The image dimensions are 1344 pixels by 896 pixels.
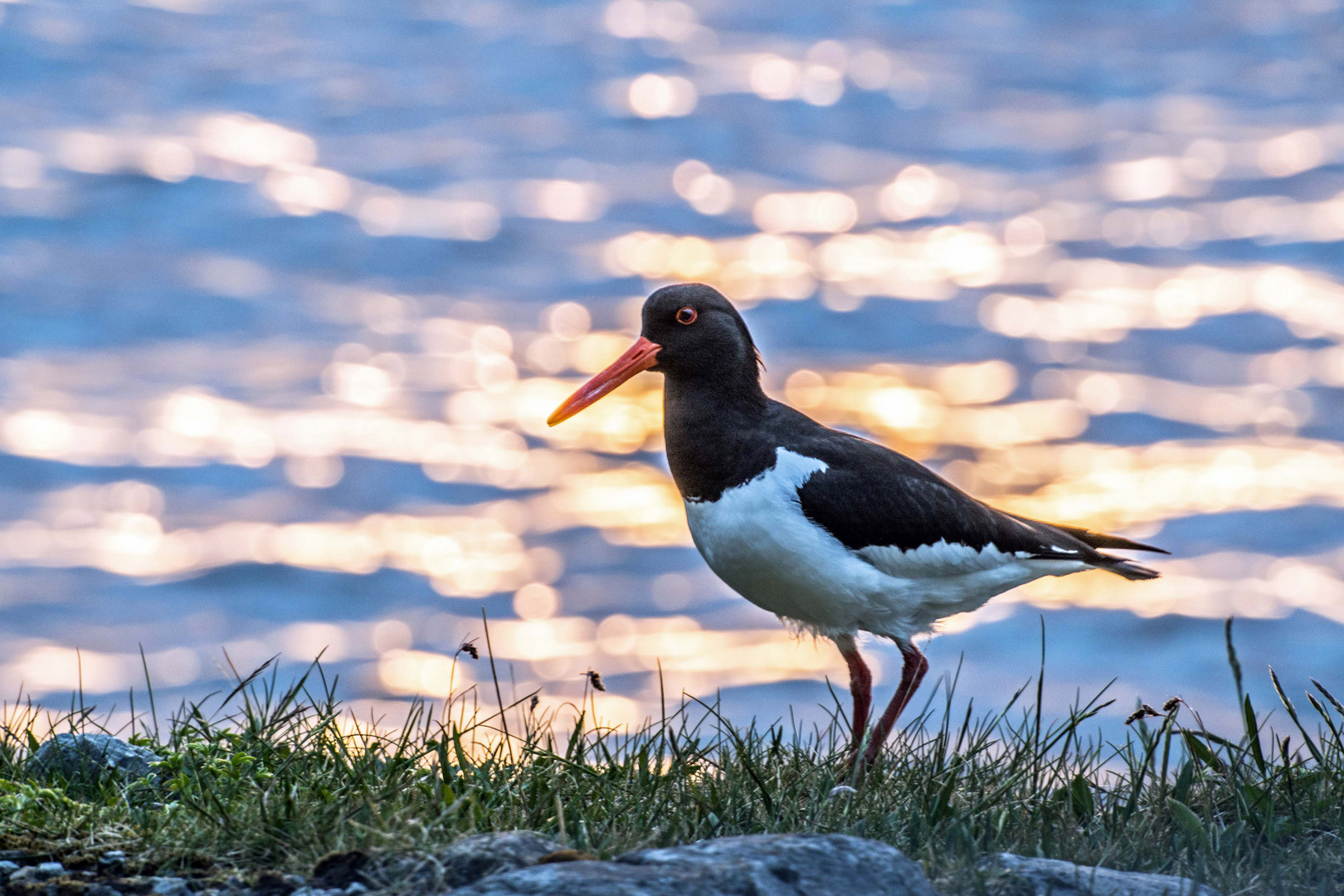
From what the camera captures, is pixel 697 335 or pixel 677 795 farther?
pixel 697 335

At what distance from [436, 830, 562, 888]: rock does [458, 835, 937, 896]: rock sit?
0.13 metres

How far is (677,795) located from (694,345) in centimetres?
210

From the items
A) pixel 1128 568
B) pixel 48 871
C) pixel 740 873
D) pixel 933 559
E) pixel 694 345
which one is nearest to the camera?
pixel 740 873

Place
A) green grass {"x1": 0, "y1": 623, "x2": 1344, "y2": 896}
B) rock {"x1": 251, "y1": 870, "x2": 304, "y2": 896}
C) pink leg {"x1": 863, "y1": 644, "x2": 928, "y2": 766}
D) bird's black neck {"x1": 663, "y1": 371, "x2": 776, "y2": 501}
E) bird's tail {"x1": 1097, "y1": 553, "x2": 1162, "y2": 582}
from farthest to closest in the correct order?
bird's tail {"x1": 1097, "y1": 553, "x2": 1162, "y2": 582} < bird's black neck {"x1": 663, "y1": 371, "x2": 776, "y2": 501} < pink leg {"x1": 863, "y1": 644, "x2": 928, "y2": 766} < green grass {"x1": 0, "y1": 623, "x2": 1344, "y2": 896} < rock {"x1": 251, "y1": 870, "x2": 304, "y2": 896}

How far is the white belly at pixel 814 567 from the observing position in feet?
17.4

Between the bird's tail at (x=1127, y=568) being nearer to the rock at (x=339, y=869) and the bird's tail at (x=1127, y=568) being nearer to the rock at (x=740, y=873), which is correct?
the rock at (x=740, y=873)

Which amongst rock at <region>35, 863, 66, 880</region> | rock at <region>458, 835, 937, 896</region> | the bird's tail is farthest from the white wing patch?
rock at <region>35, 863, 66, 880</region>

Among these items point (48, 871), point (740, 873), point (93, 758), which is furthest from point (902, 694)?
Answer: point (48, 871)

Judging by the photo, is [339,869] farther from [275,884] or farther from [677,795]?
[677,795]

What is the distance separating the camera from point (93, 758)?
4.19m

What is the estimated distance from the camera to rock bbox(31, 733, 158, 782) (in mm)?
4125

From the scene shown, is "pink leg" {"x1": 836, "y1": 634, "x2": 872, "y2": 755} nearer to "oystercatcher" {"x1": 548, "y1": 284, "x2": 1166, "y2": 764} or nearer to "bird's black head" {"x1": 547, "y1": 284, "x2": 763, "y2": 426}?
"oystercatcher" {"x1": 548, "y1": 284, "x2": 1166, "y2": 764}

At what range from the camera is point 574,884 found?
112 inches

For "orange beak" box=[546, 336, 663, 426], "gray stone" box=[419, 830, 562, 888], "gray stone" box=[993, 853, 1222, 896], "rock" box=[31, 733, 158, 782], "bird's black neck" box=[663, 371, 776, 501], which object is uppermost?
"orange beak" box=[546, 336, 663, 426]
